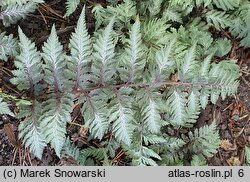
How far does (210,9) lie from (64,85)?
1436 mm

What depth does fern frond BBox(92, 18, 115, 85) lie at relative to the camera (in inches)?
88.8

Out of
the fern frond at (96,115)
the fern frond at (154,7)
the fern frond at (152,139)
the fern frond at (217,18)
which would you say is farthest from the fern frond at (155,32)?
the fern frond at (96,115)

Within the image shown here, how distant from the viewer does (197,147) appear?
295cm

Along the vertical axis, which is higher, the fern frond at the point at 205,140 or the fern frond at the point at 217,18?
the fern frond at the point at 217,18

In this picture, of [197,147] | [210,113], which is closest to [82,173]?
[197,147]

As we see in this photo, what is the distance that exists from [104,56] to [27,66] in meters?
0.44

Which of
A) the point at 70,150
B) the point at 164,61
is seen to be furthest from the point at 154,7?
the point at 70,150

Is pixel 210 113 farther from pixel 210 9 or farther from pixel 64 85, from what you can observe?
pixel 64 85

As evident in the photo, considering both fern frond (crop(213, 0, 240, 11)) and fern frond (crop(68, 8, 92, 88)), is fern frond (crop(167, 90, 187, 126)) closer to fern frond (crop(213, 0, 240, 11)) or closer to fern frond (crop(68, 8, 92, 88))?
fern frond (crop(68, 8, 92, 88))

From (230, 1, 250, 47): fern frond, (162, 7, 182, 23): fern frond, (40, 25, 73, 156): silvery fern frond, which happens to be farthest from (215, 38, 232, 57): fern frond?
(40, 25, 73, 156): silvery fern frond

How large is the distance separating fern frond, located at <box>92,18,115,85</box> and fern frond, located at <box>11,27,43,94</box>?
12.9 inches

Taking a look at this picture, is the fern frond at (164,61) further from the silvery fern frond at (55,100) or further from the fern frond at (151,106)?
the silvery fern frond at (55,100)

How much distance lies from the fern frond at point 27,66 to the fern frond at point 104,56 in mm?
327

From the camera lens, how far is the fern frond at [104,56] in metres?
2.26
